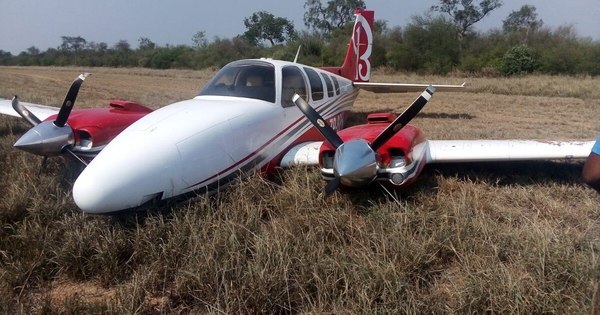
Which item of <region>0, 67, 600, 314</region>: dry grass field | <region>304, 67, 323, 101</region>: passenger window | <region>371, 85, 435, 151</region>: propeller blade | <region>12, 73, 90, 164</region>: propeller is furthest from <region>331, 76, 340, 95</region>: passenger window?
<region>12, 73, 90, 164</region>: propeller

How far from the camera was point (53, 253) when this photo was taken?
3.65 m

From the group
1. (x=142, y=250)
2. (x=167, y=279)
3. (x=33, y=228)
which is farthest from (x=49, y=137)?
(x=167, y=279)

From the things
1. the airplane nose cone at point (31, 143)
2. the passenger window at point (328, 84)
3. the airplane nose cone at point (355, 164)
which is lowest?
the airplane nose cone at point (355, 164)

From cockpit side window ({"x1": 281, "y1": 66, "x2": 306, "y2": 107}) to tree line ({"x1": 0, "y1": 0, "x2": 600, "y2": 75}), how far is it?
14927mm

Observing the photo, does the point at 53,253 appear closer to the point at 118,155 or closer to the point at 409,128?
the point at 118,155

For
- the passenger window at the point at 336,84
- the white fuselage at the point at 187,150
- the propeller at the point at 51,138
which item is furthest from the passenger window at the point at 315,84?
the propeller at the point at 51,138

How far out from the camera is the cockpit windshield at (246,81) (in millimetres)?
5902

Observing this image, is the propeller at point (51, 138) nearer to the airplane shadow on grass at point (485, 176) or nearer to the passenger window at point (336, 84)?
the airplane shadow on grass at point (485, 176)

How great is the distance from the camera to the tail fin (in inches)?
442

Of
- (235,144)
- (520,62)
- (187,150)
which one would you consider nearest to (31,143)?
(187,150)

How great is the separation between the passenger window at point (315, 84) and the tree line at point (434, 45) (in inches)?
560

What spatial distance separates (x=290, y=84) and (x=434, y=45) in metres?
26.2

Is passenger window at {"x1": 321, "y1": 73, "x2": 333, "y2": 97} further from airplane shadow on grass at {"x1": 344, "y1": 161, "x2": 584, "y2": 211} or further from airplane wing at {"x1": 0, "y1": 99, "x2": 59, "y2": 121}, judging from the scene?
airplane wing at {"x1": 0, "y1": 99, "x2": 59, "y2": 121}

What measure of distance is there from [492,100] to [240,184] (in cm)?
1228
